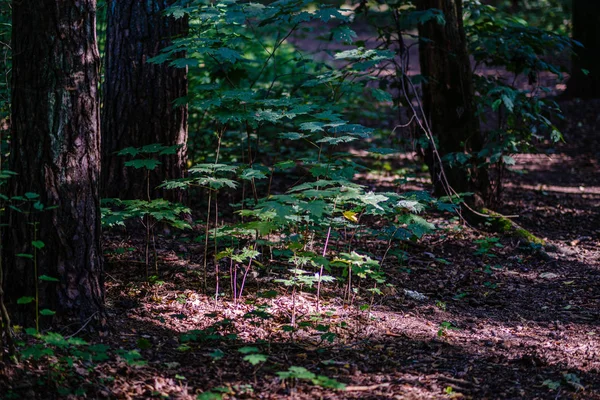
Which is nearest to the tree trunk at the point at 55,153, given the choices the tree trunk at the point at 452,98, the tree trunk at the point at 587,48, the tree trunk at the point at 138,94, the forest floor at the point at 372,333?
the forest floor at the point at 372,333

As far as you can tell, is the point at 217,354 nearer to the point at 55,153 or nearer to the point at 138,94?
the point at 55,153

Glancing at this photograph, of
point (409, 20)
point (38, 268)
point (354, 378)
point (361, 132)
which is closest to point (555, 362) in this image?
point (354, 378)

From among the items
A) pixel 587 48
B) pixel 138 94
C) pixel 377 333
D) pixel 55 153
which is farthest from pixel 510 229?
pixel 587 48

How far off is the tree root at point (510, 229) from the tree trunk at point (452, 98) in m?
0.29

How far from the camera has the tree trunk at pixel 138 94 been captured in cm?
551

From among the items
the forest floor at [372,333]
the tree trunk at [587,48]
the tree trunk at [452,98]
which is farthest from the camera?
the tree trunk at [587,48]

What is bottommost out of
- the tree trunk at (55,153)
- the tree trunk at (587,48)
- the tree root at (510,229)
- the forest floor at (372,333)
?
the forest floor at (372,333)

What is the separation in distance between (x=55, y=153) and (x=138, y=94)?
7.09 ft

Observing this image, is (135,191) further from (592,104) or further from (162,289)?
(592,104)

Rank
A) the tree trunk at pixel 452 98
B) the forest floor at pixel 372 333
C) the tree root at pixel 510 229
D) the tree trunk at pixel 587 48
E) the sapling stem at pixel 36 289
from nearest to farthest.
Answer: the forest floor at pixel 372 333
the sapling stem at pixel 36 289
the tree root at pixel 510 229
the tree trunk at pixel 452 98
the tree trunk at pixel 587 48

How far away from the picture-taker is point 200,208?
6.79 m

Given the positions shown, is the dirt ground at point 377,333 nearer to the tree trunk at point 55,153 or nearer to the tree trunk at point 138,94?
the tree trunk at point 55,153

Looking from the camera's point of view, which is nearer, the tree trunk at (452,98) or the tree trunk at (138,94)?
the tree trunk at (138,94)

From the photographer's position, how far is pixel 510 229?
22.7 feet
